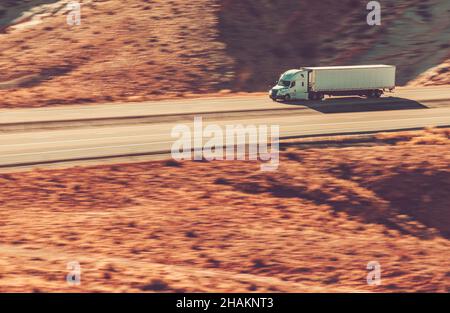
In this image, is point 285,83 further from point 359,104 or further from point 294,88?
point 359,104

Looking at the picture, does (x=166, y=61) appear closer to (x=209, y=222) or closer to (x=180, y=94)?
(x=180, y=94)

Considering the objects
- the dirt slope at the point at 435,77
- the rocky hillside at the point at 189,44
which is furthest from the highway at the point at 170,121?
the rocky hillside at the point at 189,44

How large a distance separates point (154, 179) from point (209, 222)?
4.14 m

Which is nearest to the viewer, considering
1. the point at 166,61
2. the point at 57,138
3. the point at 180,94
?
the point at 57,138

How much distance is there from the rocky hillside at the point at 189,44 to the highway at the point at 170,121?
17.6 feet

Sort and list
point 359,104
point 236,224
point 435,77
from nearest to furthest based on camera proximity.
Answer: point 236,224 → point 359,104 → point 435,77

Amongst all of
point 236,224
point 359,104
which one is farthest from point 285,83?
point 236,224

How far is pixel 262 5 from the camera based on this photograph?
7162 cm

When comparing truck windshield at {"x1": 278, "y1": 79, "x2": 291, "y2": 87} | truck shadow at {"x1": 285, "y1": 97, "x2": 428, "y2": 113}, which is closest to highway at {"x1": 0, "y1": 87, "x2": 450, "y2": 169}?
truck shadow at {"x1": 285, "y1": 97, "x2": 428, "y2": 113}

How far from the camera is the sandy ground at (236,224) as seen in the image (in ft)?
84.5

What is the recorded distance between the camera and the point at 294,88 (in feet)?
172

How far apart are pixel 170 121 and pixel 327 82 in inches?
496

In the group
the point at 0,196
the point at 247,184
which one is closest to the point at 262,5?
the point at 247,184

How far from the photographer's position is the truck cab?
52.4m
